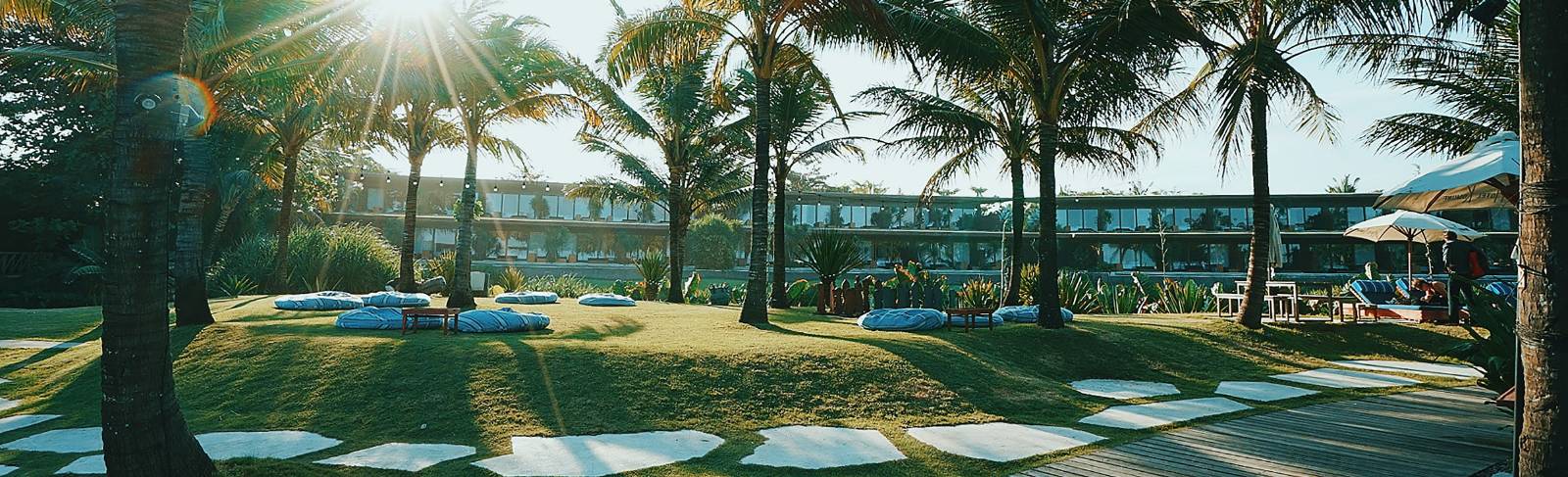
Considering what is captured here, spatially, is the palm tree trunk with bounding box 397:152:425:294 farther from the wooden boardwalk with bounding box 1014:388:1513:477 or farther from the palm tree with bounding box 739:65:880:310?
the wooden boardwalk with bounding box 1014:388:1513:477

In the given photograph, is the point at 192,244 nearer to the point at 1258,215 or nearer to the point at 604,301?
the point at 604,301

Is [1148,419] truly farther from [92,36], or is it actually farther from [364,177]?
[364,177]

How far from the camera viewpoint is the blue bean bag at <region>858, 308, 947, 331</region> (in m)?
9.73

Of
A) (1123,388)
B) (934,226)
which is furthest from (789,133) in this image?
(934,226)

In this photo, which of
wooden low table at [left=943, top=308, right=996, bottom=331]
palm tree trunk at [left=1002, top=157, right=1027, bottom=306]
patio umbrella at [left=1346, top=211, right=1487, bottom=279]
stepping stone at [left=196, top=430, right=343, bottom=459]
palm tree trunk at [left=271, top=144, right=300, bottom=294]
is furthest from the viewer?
palm tree trunk at [left=271, top=144, right=300, bottom=294]

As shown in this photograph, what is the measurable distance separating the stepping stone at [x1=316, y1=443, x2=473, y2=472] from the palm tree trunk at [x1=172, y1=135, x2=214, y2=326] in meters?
6.05

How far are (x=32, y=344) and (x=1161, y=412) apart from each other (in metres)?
12.0

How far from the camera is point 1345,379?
8453 mm

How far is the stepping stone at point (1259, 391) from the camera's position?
7.14 m

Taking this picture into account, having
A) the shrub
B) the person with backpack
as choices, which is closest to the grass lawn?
the person with backpack

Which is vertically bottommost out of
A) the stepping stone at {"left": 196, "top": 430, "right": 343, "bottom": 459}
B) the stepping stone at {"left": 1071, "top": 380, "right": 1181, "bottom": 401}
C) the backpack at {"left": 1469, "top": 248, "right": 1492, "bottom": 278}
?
the stepping stone at {"left": 1071, "top": 380, "right": 1181, "bottom": 401}

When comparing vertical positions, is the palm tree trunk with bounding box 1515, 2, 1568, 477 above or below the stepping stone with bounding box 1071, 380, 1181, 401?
above

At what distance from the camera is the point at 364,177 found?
37.6 meters

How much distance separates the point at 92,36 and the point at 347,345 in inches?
365
